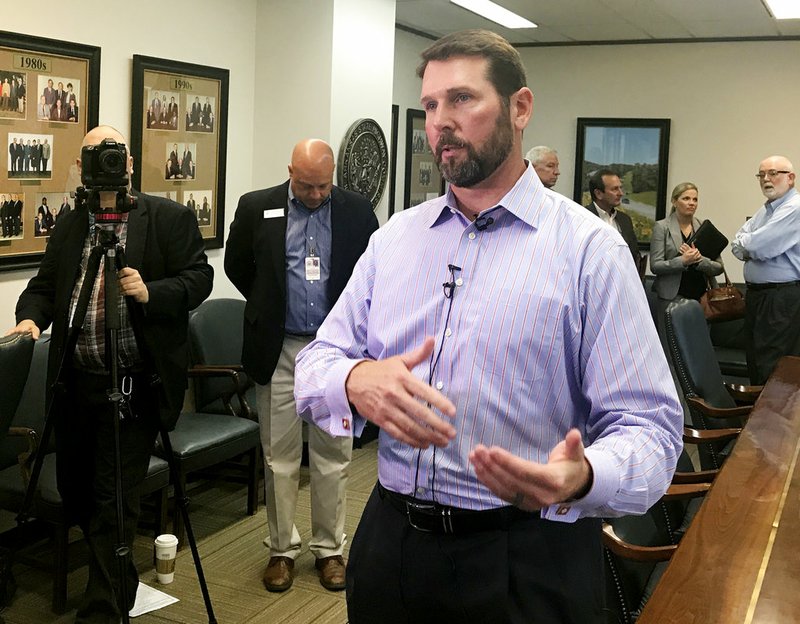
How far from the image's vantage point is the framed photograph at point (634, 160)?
8047mm

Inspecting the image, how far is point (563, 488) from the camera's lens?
1198 mm

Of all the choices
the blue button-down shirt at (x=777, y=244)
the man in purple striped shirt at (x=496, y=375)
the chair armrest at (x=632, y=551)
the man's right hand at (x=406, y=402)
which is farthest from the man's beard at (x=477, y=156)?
the blue button-down shirt at (x=777, y=244)

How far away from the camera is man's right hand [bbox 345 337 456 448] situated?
4.18ft

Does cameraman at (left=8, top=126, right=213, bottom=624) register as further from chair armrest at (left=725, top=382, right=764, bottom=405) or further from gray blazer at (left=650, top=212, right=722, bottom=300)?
gray blazer at (left=650, top=212, right=722, bottom=300)

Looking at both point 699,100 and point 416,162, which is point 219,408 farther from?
point 699,100

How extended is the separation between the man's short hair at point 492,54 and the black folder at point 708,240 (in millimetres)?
5247

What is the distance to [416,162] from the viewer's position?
7719 mm

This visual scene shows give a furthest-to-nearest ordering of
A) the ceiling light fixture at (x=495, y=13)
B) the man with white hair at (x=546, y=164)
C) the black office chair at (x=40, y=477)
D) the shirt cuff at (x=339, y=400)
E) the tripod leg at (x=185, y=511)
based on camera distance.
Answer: the ceiling light fixture at (x=495, y=13), the man with white hair at (x=546, y=164), the black office chair at (x=40, y=477), the tripod leg at (x=185, y=511), the shirt cuff at (x=339, y=400)

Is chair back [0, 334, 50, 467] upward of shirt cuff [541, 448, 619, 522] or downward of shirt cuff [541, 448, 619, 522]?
downward

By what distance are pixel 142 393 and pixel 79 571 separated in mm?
1107

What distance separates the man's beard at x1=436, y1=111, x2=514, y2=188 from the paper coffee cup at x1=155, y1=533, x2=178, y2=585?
7.98ft

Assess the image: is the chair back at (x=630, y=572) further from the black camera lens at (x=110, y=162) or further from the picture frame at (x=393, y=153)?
the picture frame at (x=393, y=153)

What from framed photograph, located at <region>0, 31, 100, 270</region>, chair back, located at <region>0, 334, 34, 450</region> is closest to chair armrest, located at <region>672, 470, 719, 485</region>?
chair back, located at <region>0, 334, 34, 450</region>

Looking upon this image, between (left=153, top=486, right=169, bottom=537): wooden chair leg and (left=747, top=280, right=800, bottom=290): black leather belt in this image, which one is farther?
(left=747, top=280, right=800, bottom=290): black leather belt
